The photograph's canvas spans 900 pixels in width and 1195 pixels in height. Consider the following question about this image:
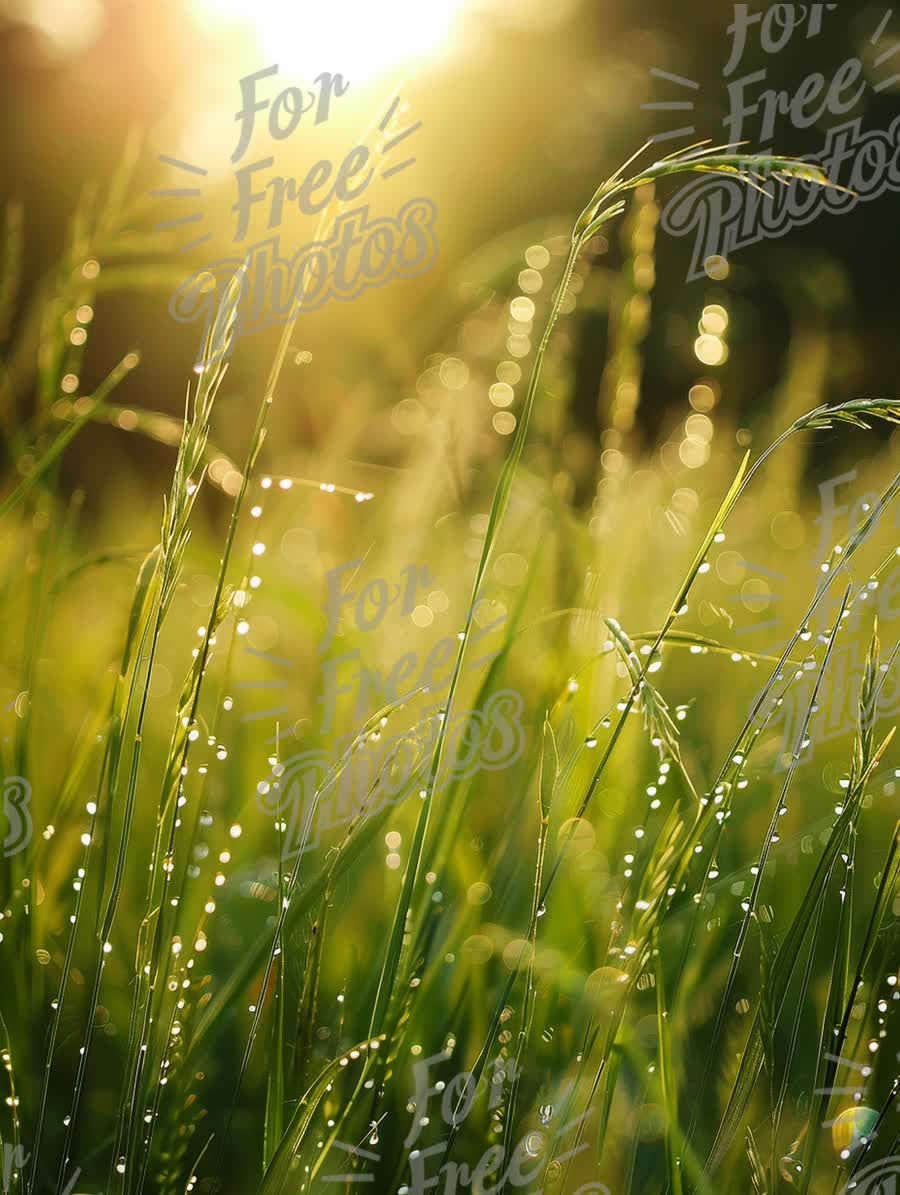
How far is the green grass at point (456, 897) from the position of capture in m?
0.55

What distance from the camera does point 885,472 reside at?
1.38 metres

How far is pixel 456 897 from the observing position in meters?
0.75

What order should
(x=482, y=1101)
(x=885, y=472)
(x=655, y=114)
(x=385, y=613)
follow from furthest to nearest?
(x=655, y=114) < (x=885, y=472) < (x=385, y=613) < (x=482, y=1101)

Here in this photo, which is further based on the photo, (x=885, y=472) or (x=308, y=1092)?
(x=885, y=472)

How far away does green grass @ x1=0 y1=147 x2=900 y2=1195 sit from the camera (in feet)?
1.81

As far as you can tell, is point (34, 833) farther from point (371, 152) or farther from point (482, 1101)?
point (371, 152)

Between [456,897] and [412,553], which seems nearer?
[456,897]

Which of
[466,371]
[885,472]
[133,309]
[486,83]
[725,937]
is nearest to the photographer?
[725,937]

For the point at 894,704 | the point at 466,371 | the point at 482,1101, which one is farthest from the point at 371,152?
the point at 466,371

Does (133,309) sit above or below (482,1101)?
above

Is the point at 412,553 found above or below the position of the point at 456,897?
above

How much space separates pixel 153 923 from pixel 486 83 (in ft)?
9.64

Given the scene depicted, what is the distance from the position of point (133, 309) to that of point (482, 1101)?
3.06 m

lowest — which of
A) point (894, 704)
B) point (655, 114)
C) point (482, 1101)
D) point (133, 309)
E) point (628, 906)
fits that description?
point (482, 1101)
